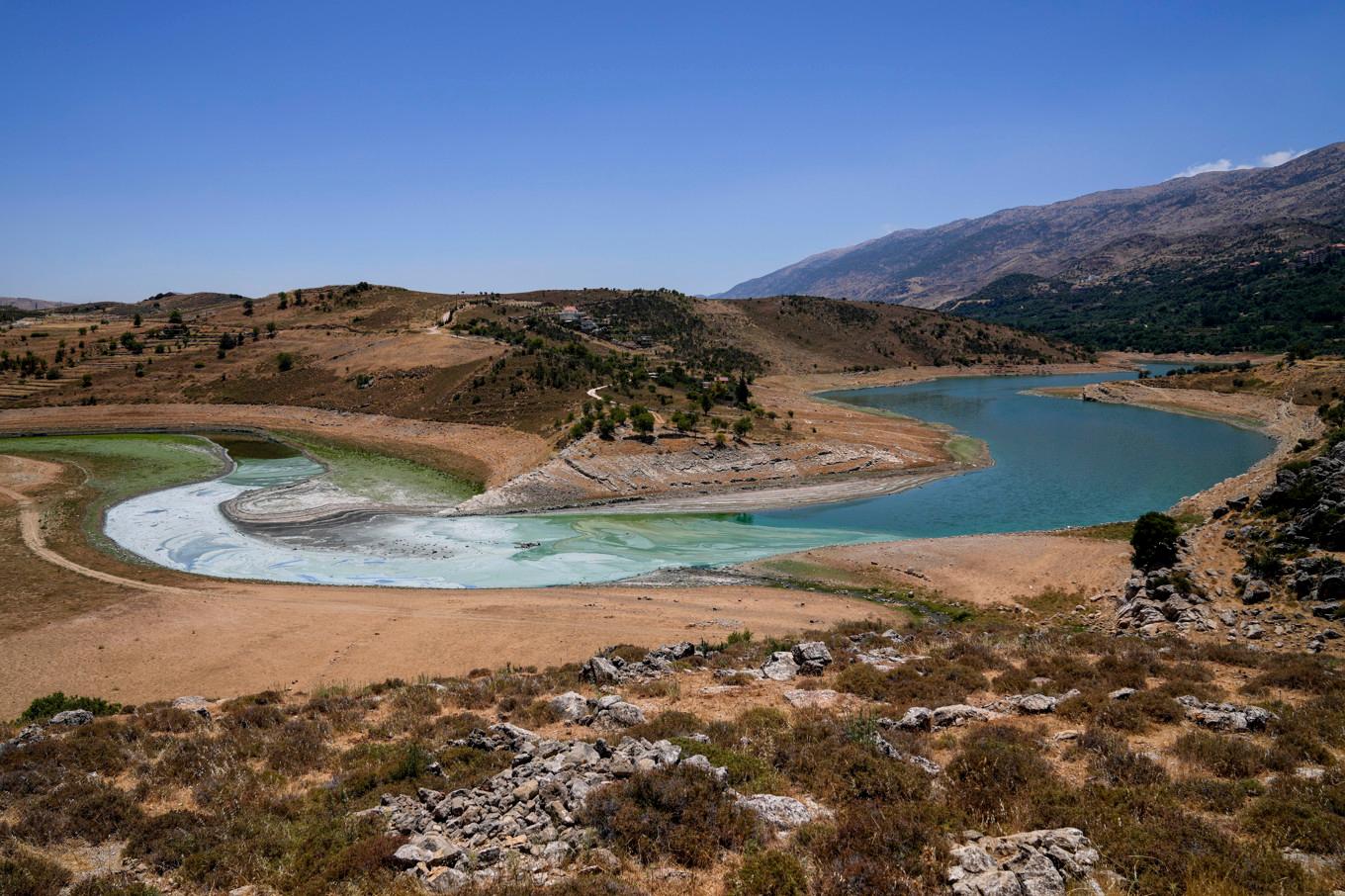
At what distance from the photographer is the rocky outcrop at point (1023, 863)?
7.50m

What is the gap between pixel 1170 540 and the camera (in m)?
29.1

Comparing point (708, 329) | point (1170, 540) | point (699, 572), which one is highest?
point (708, 329)

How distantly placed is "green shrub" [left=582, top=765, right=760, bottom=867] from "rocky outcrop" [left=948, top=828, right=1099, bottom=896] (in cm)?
273

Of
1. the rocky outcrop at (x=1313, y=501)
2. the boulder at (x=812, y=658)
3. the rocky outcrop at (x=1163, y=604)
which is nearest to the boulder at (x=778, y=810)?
the boulder at (x=812, y=658)

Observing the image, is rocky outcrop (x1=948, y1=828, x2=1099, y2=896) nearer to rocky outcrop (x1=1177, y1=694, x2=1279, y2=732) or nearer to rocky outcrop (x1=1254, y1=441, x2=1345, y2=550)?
rocky outcrop (x1=1177, y1=694, x2=1279, y2=732)

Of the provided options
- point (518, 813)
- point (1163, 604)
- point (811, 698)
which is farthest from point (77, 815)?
point (1163, 604)

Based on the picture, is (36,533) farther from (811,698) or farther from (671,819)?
(671,819)

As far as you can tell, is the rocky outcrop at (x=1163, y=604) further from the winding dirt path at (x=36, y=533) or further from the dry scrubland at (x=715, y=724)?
the winding dirt path at (x=36, y=533)

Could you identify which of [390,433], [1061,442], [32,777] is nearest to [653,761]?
[32,777]

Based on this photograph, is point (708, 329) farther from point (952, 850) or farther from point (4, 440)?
point (952, 850)

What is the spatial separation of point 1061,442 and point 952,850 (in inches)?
3033

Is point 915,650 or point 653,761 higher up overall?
point 653,761

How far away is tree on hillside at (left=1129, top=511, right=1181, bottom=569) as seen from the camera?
28.9 metres

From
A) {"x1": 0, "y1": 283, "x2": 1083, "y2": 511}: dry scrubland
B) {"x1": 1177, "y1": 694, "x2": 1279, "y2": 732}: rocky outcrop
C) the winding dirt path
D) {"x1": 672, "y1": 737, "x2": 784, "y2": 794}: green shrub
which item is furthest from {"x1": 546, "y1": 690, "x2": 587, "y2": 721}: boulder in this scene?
{"x1": 0, "y1": 283, "x2": 1083, "y2": 511}: dry scrubland
